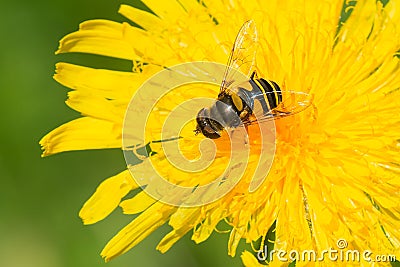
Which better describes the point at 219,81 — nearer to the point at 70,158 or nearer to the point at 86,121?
the point at 86,121

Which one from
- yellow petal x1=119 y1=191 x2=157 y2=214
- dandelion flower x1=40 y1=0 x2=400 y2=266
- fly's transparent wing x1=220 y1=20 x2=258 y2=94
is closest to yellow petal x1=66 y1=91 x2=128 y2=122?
dandelion flower x1=40 y1=0 x2=400 y2=266

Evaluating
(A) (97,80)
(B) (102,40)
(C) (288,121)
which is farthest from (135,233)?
(B) (102,40)

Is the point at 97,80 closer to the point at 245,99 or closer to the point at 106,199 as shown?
the point at 106,199

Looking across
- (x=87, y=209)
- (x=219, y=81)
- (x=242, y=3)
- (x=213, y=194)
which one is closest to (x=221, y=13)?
(x=242, y=3)

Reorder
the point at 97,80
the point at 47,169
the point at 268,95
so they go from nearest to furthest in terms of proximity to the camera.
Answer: the point at 268,95 < the point at 97,80 < the point at 47,169

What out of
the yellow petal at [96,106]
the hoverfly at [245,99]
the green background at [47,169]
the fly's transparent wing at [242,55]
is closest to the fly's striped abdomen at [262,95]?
the hoverfly at [245,99]

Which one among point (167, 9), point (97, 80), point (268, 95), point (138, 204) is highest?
point (167, 9)

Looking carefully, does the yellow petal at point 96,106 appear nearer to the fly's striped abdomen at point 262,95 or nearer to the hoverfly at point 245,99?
the hoverfly at point 245,99
